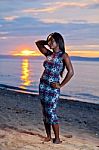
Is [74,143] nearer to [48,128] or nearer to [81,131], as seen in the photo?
[48,128]

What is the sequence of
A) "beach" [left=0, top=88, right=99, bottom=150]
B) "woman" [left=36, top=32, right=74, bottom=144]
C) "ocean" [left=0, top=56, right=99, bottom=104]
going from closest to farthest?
"woman" [left=36, top=32, right=74, bottom=144], "beach" [left=0, top=88, right=99, bottom=150], "ocean" [left=0, top=56, right=99, bottom=104]

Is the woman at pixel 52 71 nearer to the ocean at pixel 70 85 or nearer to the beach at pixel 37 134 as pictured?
the beach at pixel 37 134

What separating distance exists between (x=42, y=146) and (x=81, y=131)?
229cm

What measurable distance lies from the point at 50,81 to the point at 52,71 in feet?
0.57

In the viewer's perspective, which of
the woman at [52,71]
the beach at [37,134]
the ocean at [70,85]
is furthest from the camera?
the ocean at [70,85]

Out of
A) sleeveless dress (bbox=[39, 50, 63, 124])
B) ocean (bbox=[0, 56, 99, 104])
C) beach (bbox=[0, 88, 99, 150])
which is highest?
sleeveless dress (bbox=[39, 50, 63, 124])

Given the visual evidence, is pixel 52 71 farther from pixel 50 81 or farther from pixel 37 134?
pixel 37 134

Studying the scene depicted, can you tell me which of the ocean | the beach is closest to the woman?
the beach

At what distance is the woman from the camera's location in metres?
6.91

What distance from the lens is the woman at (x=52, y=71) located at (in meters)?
6.91

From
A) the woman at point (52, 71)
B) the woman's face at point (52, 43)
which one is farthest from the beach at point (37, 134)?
the woman's face at point (52, 43)

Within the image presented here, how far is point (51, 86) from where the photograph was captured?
7012 mm

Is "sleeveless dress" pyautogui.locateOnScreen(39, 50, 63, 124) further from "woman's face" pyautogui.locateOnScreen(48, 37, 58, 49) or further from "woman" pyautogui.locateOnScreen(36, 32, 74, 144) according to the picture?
"woman's face" pyautogui.locateOnScreen(48, 37, 58, 49)

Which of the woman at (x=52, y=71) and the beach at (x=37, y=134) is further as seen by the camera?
the beach at (x=37, y=134)
